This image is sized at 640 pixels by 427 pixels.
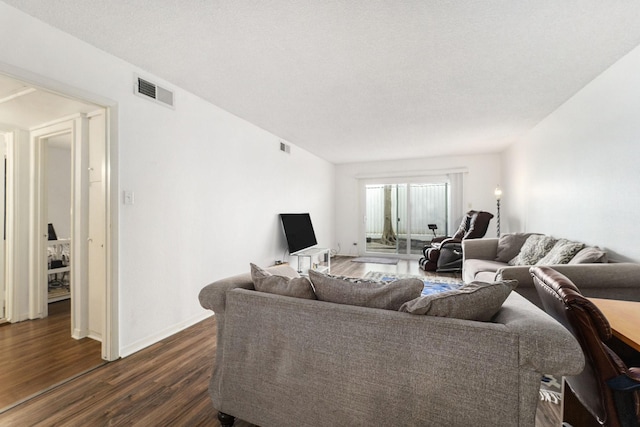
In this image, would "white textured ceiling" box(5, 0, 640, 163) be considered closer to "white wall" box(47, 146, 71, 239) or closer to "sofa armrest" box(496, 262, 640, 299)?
"sofa armrest" box(496, 262, 640, 299)

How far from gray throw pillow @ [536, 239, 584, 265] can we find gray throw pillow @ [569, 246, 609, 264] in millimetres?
105

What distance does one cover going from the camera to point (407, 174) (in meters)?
6.66

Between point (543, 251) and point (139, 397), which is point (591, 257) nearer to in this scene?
point (543, 251)

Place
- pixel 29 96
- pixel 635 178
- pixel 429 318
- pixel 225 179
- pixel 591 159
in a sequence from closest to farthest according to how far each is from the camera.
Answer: pixel 429 318 → pixel 635 178 → pixel 29 96 → pixel 591 159 → pixel 225 179

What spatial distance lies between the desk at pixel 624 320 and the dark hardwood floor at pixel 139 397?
0.68 metres

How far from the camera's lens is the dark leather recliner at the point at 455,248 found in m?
5.02

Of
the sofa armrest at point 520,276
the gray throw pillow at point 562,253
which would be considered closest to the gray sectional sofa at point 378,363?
the sofa armrest at point 520,276

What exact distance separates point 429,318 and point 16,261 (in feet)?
13.9

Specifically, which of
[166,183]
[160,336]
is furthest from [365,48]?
[160,336]

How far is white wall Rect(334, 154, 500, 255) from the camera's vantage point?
6082 mm

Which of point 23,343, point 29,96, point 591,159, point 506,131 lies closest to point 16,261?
point 23,343

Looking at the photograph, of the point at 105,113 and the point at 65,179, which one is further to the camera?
the point at 65,179

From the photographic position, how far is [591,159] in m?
2.78

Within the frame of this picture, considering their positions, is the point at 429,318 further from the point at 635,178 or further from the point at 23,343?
the point at 23,343
